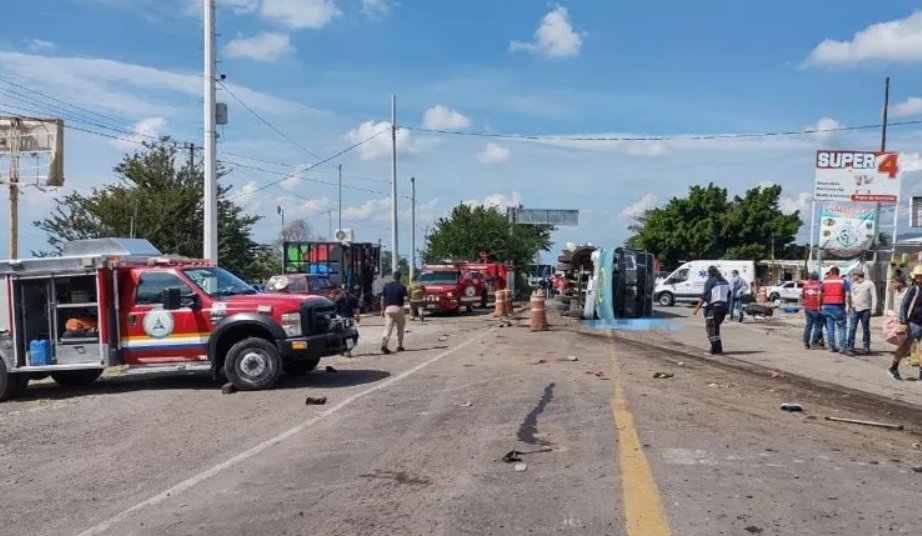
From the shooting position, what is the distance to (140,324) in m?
12.1

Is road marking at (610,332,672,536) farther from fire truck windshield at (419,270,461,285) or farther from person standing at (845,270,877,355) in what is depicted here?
fire truck windshield at (419,270,461,285)

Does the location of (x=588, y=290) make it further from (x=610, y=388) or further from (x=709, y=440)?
(x=709, y=440)

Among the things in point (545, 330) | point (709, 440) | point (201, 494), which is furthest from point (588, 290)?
point (201, 494)

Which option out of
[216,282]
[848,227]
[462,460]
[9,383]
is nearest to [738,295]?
[848,227]

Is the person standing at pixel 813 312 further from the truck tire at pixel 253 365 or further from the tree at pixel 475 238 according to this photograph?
the tree at pixel 475 238

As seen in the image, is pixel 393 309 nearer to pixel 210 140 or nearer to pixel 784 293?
pixel 210 140

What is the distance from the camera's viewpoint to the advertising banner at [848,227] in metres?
36.8

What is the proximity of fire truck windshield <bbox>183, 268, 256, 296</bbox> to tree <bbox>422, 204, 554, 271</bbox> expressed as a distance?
45.3 m

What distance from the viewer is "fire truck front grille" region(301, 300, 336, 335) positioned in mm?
12070

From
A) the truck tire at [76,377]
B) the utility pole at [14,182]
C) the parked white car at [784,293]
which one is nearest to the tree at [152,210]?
the utility pole at [14,182]

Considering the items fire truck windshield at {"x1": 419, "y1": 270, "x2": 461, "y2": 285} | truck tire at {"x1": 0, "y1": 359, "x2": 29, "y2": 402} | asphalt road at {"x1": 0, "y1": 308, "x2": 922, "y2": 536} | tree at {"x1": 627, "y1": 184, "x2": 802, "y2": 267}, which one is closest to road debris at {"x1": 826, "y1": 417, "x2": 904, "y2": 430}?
asphalt road at {"x1": 0, "y1": 308, "x2": 922, "y2": 536}

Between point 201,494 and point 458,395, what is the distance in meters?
4.82

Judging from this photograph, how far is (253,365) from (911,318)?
10.2 meters

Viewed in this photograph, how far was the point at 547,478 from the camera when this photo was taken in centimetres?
615
